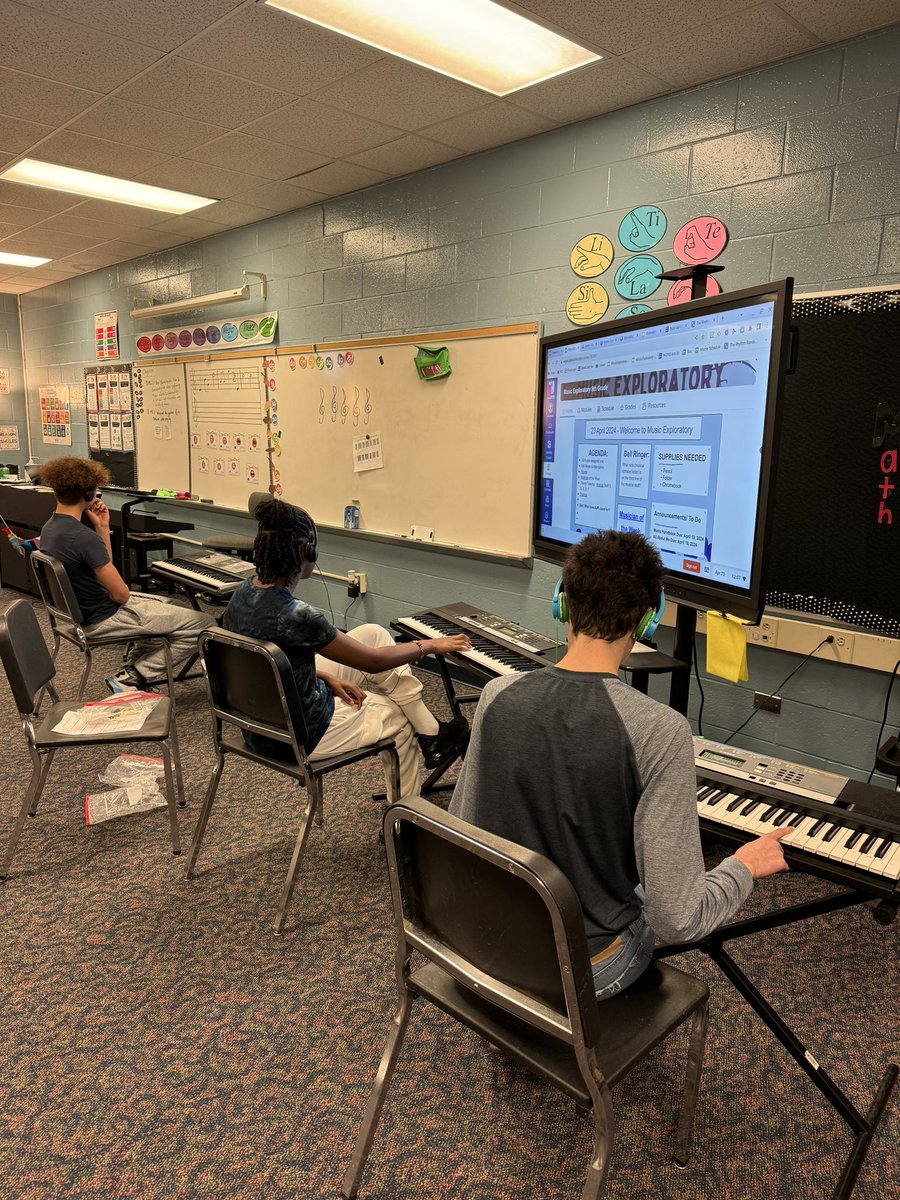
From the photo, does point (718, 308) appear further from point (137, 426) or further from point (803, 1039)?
point (137, 426)

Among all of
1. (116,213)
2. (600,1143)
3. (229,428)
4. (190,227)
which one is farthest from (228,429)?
(600,1143)

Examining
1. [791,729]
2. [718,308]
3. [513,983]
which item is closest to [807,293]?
[718,308]

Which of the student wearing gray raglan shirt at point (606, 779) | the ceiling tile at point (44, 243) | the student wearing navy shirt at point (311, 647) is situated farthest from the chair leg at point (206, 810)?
the ceiling tile at point (44, 243)

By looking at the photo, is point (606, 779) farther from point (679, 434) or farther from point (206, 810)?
point (206, 810)

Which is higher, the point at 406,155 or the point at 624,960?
the point at 406,155

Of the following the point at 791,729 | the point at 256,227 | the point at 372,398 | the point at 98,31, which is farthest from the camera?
the point at 256,227

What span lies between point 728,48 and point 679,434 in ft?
4.81

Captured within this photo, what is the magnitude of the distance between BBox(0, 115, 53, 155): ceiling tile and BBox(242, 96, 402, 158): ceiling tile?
92cm

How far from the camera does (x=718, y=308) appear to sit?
5.78ft

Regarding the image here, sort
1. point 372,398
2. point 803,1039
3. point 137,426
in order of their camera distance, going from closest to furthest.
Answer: point 803,1039, point 372,398, point 137,426

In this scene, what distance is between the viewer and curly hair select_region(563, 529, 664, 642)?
1.19m

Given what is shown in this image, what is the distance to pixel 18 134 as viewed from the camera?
11.4 ft

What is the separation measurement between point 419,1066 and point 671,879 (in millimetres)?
884

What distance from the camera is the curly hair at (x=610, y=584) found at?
1.19 m
